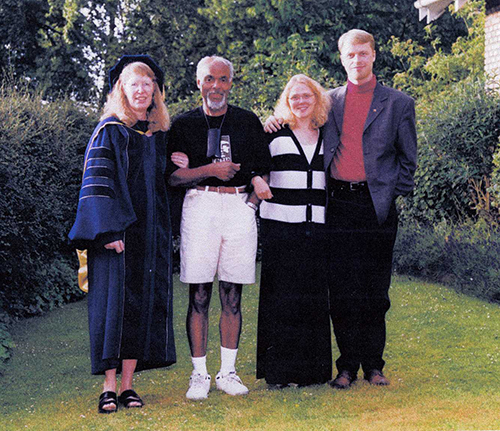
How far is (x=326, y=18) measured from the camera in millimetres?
21453

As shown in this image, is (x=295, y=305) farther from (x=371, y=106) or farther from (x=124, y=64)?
(x=124, y=64)

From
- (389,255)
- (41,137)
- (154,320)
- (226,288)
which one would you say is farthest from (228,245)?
(41,137)

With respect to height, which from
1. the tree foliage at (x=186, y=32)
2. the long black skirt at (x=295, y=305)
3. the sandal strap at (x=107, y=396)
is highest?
the tree foliage at (x=186, y=32)

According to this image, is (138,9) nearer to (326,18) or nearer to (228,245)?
(326,18)

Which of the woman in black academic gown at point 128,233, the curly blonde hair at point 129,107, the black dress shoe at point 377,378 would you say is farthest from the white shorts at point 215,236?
the black dress shoe at point 377,378

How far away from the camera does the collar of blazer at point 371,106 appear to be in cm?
528

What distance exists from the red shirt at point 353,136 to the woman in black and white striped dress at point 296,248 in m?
0.14

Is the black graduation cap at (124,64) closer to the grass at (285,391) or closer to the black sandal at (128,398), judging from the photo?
the black sandal at (128,398)

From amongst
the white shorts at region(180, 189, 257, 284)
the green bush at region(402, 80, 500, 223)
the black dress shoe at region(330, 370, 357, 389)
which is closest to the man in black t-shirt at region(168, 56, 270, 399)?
the white shorts at region(180, 189, 257, 284)

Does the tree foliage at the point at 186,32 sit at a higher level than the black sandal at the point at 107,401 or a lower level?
higher

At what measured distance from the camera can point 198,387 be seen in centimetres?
513

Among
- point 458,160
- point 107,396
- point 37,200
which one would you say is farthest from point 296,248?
point 458,160

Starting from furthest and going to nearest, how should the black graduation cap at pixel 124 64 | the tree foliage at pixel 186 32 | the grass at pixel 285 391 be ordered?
the tree foliage at pixel 186 32, the black graduation cap at pixel 124 64, the grass at pixel 285 391

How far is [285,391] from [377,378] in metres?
0.67
